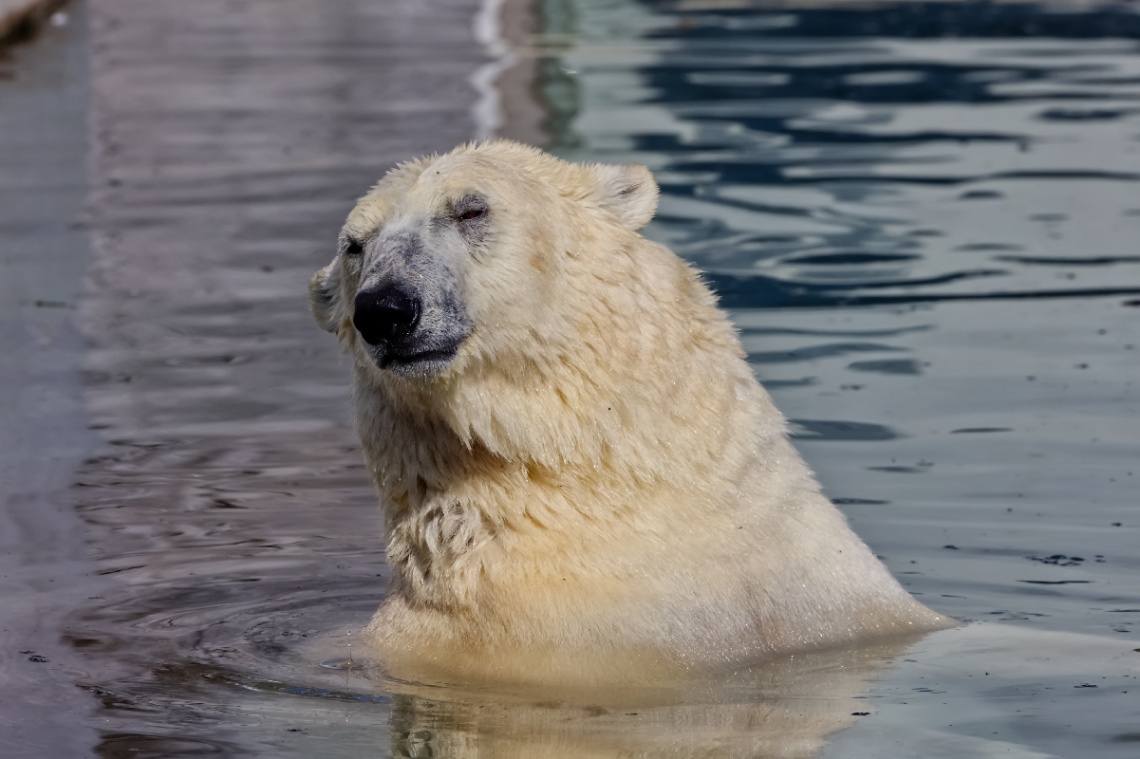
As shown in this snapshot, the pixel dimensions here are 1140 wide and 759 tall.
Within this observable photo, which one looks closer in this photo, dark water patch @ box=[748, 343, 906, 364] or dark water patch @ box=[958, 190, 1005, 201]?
dark water patch @ box=[748, 343, 906, 364]

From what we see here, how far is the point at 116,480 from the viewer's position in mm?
6254

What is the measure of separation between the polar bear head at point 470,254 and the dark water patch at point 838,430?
2252 mm

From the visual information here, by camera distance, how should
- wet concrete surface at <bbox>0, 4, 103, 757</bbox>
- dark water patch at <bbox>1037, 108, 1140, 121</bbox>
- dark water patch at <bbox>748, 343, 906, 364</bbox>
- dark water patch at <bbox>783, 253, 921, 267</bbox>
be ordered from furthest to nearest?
dark water patch at <bbox>1037, 108, 1140, 121</bbox>, dark water patch at <bbox>783, 253, 921, 267</bbox>, dark water patch at <bbox>748, 343, 906, 364</bbox>, wet concrete surface at <bbox>0, 4, 103, 757</bbox>

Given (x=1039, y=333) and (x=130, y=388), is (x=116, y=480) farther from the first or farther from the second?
(x=1039, y=333)

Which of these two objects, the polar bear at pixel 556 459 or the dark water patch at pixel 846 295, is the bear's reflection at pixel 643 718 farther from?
the dark water patch at pixel 846 295

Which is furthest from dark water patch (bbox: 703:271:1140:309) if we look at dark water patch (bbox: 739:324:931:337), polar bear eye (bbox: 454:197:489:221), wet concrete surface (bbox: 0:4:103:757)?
polar bear eye (bbox: 454:197:489:221)

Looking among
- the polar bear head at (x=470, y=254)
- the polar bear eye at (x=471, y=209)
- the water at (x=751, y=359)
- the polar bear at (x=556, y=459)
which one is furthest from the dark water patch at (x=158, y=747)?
the polar bear eye at (x=471, y=209)

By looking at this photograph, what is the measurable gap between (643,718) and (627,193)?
50.7 inches

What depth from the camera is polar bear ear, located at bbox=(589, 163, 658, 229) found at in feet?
14.7

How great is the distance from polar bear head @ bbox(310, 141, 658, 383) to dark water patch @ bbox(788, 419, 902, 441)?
2.25 m

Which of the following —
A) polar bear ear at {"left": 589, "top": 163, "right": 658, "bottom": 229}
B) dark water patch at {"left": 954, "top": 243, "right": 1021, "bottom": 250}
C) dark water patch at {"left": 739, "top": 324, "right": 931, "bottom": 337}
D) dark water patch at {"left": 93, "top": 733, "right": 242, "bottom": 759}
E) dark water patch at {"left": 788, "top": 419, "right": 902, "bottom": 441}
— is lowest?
dark water patch at {"left": 788, "top": 419, "right": 902, "bottom": 441}

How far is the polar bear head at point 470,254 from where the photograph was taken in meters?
3.95

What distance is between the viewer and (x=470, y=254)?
4.15 metres

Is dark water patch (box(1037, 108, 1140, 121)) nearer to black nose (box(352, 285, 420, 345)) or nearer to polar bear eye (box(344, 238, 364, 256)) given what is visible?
polar bear eye (box(344, 238, 364, 256))
